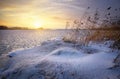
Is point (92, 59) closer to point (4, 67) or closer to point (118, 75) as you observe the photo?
point (118, 75)

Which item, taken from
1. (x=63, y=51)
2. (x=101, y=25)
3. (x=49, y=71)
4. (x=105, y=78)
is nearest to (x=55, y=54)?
(x=63, y=51)

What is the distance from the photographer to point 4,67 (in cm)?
A: 459

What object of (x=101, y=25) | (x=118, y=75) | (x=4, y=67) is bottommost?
(x=4, y=67)

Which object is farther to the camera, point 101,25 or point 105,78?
point 101,25

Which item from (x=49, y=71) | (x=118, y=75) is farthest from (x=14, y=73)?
(x=118, y=75)

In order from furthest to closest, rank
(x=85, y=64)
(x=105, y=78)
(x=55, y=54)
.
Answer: (x=55, y=54) → (x=85, y=64) → (x=105, y=78)

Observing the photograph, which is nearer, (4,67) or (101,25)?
(4,67)

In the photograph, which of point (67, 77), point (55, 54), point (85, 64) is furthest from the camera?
point (55, 54)

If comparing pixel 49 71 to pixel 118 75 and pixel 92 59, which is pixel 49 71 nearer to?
pixel 92 59

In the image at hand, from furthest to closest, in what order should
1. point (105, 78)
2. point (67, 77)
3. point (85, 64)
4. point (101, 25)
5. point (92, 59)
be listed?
point (101, 25) → point (92, 59) → point (85, 64) → point (67, 77) → point (105, 78)

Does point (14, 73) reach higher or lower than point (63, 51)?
lower

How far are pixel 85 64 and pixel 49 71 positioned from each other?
870 millimetres

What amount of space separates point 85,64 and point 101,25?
10.7ft

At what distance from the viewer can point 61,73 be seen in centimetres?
322
